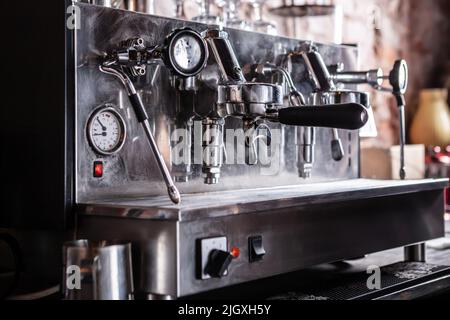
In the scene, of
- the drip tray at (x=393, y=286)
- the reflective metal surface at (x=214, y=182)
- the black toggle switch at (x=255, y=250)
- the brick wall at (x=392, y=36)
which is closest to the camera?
the reflective metal surface at (x=214, y=182)

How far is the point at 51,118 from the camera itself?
1.30 meters

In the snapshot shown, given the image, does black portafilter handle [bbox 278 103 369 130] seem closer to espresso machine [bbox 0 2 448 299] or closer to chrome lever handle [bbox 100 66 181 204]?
espresso machine [bbox 0 2 448 299]

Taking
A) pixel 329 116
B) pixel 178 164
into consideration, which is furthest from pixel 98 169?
pixel 329 116

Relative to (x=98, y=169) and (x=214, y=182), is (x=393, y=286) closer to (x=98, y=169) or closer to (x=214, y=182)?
(x=214, y=182)

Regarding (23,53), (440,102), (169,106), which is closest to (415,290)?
(169,106)

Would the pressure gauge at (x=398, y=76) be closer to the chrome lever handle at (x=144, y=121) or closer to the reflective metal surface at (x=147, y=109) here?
the reflective metal surface at (x=147, y=109)

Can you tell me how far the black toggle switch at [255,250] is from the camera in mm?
1277

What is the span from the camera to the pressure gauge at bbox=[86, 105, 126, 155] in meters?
1.32

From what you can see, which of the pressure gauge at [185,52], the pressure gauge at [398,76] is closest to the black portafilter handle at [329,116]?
the pressure gauge at [185,52]

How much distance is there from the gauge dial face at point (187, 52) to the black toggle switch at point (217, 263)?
1.12 feet

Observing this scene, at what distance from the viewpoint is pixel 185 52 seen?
1.30 m

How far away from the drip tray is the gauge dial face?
464 mm
